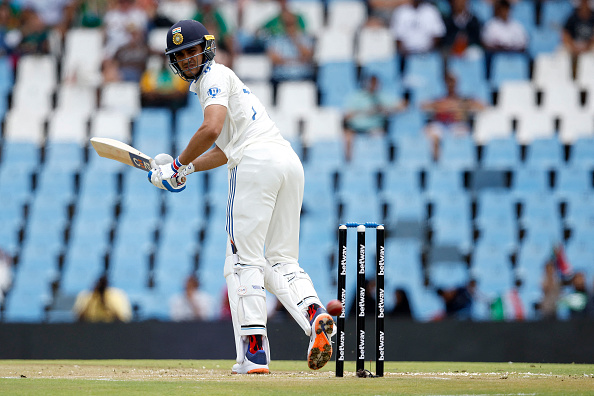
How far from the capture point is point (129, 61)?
1328 centimetres

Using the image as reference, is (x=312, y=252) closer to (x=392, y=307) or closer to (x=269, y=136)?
(x=392, y=307)

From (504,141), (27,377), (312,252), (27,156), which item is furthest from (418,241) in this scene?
(27,377)

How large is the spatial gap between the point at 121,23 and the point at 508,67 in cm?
583

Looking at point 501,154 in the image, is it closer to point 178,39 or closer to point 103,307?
point 103,307

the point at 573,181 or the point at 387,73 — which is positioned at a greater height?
the point at 387,73

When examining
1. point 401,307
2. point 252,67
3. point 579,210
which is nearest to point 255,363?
point 401,307

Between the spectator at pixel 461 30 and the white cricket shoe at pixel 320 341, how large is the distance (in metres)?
8.78

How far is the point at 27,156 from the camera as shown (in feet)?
40.4

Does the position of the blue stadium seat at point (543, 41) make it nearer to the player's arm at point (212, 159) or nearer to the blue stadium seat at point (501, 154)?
the blue stadium seat at point (501, 154)

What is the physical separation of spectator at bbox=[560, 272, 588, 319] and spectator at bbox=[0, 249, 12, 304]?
648 centimetres

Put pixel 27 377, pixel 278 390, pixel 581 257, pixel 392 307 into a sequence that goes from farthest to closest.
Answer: pixel 581 257, pixel 392 307, pixel 27 377, pixel 278 390

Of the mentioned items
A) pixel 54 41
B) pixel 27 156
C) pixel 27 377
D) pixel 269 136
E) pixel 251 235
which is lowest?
pixel 27 377

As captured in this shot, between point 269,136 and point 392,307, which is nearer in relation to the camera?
point 269,136

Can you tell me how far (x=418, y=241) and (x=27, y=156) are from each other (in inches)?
217
